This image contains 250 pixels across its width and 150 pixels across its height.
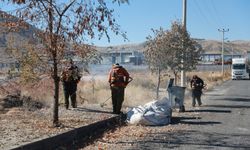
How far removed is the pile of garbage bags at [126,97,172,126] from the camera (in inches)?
635

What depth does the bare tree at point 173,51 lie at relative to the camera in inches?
1095

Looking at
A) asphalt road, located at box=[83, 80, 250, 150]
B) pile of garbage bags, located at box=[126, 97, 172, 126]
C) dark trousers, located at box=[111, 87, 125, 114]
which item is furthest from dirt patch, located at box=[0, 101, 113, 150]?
asphalt road, located at box=[83, 80, 250, 150]

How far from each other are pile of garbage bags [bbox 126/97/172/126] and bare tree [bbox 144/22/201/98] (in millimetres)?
10726

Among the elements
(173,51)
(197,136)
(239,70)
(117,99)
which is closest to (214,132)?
(197,136)

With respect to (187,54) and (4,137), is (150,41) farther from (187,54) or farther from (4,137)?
(4,137)

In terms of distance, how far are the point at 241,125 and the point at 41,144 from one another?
7.69 m

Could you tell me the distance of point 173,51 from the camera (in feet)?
91.5

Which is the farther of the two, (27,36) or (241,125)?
(241,125)

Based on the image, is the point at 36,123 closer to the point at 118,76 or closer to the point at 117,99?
the point at 117,99

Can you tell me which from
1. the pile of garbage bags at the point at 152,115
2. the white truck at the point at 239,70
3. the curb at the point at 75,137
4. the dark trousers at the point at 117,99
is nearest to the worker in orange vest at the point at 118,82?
the dark trousers at the point at 117,99

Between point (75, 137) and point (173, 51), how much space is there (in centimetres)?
1572

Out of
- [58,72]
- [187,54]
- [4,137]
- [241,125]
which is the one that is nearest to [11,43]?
[58,72]

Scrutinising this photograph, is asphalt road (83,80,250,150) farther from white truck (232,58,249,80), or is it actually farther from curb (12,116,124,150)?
white truck (232,58,249,80)

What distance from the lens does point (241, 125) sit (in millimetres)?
16344
